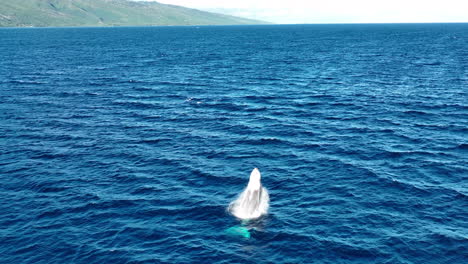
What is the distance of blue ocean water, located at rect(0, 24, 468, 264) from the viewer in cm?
3884

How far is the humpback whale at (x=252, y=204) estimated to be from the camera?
146ft

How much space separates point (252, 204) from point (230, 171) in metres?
11.8

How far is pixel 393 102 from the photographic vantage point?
295 feet

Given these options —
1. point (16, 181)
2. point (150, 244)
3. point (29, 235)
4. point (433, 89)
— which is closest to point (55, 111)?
point (16, 181)

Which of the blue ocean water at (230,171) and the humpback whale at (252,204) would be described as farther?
the humpback whale at (252,204)

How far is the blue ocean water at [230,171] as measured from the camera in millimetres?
38844

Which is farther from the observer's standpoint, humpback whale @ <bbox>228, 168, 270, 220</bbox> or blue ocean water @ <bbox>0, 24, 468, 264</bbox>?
humpback whale @ <bbox>228, 168, 270, 220</bbox>

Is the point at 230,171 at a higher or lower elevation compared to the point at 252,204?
lower

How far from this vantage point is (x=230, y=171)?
2197 inches

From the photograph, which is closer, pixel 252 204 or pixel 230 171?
pixel 252 204

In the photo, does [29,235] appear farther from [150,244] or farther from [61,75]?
[61,75]

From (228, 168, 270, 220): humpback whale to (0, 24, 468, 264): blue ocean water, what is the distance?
1.30 meters

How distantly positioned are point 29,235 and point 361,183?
130ft

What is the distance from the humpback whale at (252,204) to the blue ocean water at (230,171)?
51.4 inches
